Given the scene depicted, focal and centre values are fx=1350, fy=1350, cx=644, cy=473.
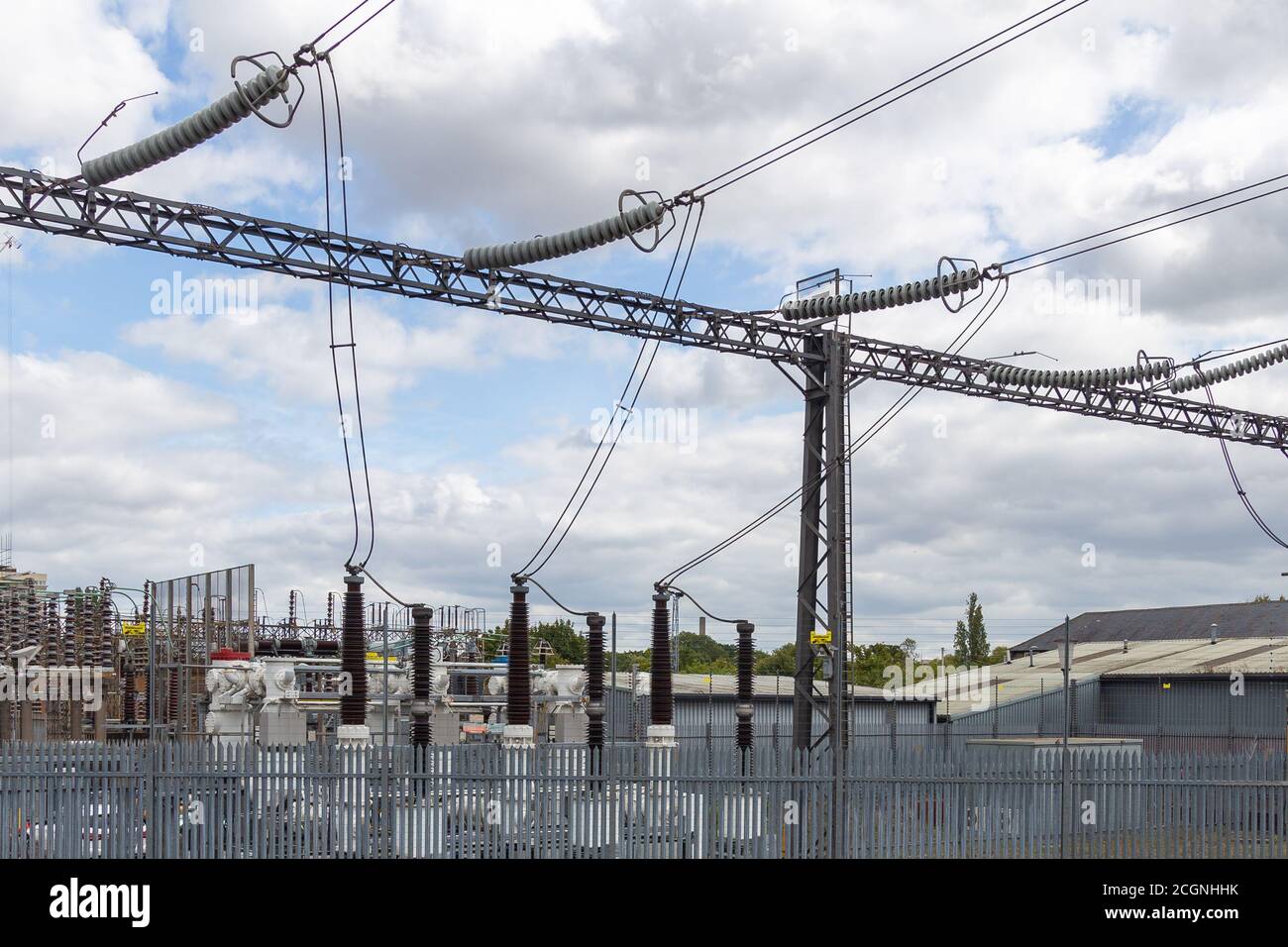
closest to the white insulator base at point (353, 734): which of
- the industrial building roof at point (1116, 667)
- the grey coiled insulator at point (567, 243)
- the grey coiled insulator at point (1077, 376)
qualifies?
the grey coiled insulator at point (567, 243)

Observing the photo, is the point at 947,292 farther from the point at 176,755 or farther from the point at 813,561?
the point at 176,755

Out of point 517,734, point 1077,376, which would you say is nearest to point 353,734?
point 517,734

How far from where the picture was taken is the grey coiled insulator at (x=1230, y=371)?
28.1 m

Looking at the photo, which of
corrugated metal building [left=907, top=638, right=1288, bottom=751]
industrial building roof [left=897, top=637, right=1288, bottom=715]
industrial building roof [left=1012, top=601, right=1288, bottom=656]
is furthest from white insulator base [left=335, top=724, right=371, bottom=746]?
industrial building roof [left=1012, top=601, right=1288, bottom=656]

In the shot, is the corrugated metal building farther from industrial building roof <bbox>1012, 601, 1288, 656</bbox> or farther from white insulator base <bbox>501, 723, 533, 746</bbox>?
white insulator base <bbox>501, 723, 533, 746</bbox>

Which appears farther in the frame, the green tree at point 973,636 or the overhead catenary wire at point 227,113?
the green tree at point 973,636

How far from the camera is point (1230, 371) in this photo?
2856 centimetres

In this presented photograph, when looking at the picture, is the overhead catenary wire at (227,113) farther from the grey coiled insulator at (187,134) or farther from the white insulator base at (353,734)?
the white insulator base at (353,734)

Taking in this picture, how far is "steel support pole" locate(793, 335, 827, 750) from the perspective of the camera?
2288cm

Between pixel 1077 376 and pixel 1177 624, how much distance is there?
30970 millimetres

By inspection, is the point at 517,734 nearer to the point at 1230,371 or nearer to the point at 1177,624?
the point at 1230,371

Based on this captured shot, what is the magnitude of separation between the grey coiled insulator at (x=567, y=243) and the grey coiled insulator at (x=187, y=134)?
16.3ft
